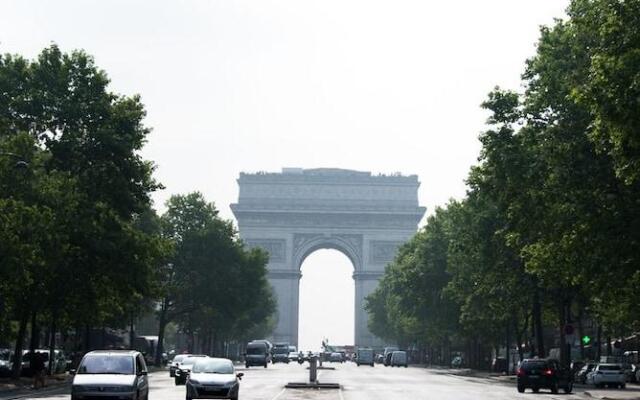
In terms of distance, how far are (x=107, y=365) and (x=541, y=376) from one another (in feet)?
100

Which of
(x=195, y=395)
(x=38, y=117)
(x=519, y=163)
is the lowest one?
(x=195, y=395)

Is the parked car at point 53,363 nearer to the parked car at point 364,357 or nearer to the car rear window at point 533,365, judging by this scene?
the car rear window at point 533,365

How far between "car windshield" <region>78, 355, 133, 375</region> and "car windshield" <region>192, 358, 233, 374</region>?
759cm

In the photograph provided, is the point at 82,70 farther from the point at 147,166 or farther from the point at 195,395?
the point at 195,395

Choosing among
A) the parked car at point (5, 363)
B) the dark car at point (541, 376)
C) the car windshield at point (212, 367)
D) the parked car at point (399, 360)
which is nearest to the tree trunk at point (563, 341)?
the dark car at point (541, 376)

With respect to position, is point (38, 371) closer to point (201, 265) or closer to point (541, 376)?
point (541, 376)

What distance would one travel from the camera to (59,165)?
2734 inches

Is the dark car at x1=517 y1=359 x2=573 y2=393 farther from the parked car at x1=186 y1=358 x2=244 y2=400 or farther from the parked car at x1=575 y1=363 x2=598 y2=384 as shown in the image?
the parked car at x1=186 y1=358 x2=244 y2=400

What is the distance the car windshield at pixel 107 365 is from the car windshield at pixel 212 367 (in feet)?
24.9

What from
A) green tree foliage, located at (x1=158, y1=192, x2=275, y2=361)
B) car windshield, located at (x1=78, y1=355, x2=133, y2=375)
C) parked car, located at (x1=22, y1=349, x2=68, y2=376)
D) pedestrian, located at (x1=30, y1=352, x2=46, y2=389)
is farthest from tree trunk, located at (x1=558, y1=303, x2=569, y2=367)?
green tree foliage, located at (x1=158, y1=192, x2=275, y2=361)

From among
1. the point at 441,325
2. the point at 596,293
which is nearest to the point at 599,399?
the point at 596,293

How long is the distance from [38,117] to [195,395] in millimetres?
33705

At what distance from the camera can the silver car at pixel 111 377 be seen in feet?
104

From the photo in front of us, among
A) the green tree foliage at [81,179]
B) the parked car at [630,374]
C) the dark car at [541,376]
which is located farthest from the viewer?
the parked car at [630,374]
